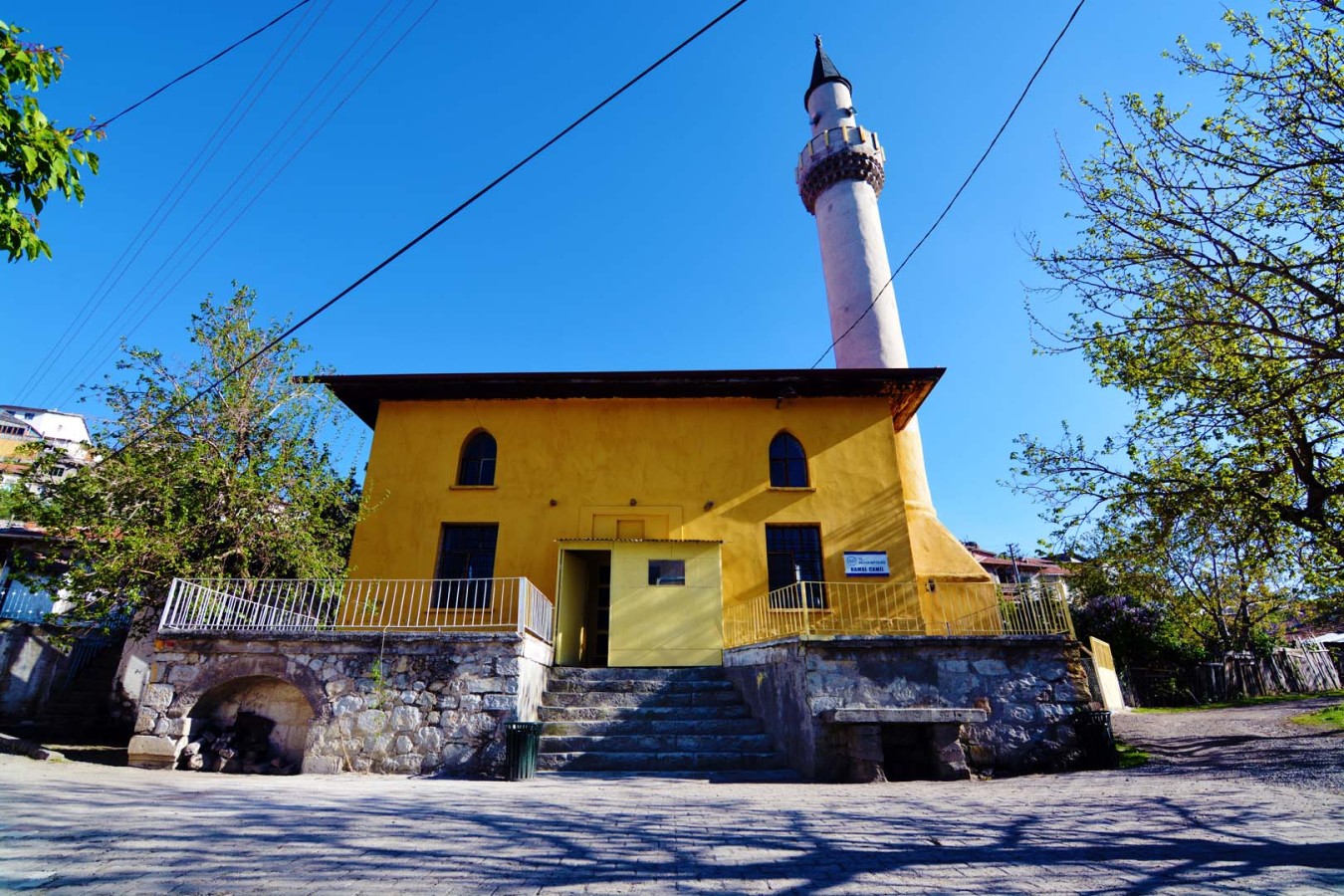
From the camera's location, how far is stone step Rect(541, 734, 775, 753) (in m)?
8.44

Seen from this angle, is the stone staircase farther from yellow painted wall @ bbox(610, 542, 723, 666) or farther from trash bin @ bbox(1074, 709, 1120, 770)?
trash bin @ bbox(1074, 709, 1120, 770)

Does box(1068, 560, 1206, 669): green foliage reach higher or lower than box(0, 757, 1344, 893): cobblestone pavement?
higher

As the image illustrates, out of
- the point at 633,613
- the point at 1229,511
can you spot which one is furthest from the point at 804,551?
the point at 1229,511

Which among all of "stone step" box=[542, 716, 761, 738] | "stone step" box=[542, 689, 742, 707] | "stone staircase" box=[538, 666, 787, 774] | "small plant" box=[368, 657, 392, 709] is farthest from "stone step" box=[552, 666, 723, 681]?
"small plant" box=[368, 657, 392, 709]

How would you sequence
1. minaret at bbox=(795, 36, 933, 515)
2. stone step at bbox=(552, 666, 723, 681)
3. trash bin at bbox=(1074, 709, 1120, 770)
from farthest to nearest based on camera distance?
minaret at bbox=(795, 36, 933, 515) → stone step at bbox=(552, 666, 723, 681) → trash bin at bbox=(1074, 709, 1120, 770)

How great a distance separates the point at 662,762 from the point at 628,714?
1.27 m

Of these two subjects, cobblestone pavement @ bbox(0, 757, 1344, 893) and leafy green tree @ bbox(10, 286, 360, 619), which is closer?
cobblestone pavement @ bbox(0, 757, 1344, 893)

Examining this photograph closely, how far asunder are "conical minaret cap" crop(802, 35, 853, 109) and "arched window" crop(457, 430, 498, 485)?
19.8 metres

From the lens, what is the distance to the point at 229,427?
11125 millimetres

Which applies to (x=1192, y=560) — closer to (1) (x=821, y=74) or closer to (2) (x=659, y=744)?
(2) (x=659, y=744)

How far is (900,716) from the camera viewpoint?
7.52 meters

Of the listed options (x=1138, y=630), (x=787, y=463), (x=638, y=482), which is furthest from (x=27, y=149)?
(x=1138, y=630)

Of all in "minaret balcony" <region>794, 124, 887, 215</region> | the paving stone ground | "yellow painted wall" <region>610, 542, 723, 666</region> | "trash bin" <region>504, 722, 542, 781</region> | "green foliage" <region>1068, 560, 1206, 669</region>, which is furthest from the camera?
"minaret balcony" <region>794, 124, 887, 215</region>

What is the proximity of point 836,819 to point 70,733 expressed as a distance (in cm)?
1631
